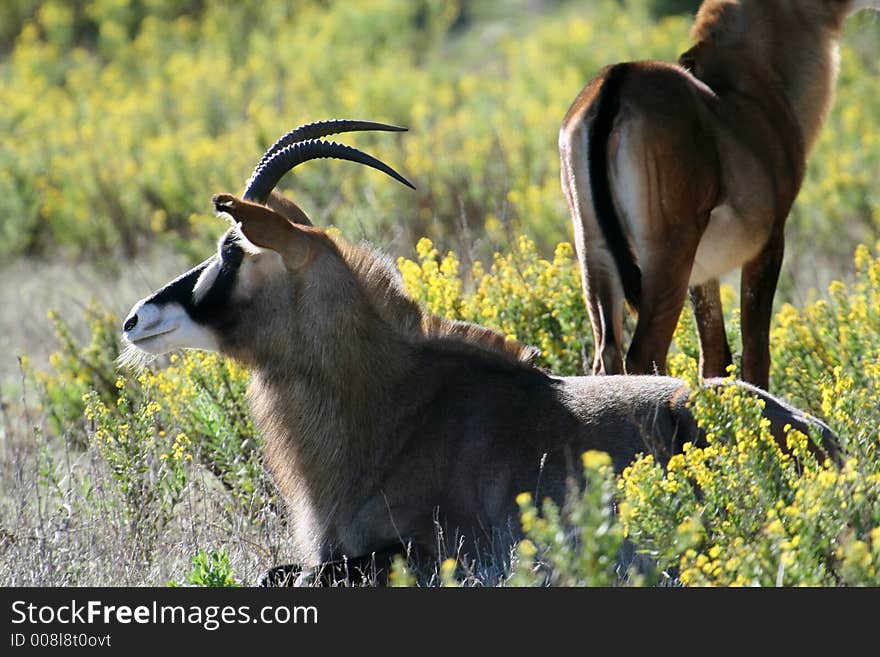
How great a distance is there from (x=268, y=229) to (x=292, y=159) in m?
0.53

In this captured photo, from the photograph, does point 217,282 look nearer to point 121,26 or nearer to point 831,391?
point 831,391

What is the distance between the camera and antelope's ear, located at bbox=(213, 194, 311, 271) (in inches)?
201

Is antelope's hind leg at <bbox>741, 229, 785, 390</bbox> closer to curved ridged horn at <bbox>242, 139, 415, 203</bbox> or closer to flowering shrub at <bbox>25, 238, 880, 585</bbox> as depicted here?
flowering shrub at <bbox>25, 238, 880, 585</bbox>

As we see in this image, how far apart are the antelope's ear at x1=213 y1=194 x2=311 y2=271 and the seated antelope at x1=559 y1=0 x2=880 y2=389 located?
179 cm

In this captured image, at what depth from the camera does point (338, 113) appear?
1711 centimetres

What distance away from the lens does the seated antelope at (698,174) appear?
6.67 metres

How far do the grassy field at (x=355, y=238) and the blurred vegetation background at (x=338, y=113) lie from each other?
0.05 metres

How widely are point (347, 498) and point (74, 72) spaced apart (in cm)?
1862

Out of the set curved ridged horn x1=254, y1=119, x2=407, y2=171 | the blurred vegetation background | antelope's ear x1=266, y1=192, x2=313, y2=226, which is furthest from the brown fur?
the blurred vegetation background

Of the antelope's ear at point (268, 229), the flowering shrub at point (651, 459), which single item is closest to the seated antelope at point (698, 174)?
the flowering shrub at point (651, 459)

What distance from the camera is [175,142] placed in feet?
54.2

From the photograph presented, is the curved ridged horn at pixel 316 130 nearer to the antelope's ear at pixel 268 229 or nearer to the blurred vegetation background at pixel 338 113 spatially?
the antelope's ear at pixel 268 229

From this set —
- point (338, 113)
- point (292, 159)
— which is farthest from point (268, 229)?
point (338, 113)

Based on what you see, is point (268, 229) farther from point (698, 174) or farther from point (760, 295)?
point (760, 295)
